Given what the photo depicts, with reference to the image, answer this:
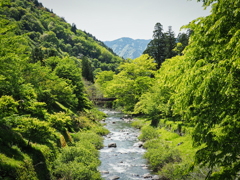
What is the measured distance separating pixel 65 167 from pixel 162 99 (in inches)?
620

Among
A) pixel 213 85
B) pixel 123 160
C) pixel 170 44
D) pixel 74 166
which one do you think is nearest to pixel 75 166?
pixel 74 166

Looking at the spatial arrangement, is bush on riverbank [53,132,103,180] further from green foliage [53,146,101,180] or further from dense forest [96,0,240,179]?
dense forest [96,0,240,179]

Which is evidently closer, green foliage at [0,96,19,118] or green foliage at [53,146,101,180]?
green foliage at [0,96,19,118]

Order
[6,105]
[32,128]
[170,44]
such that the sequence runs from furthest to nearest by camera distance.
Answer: [170,44], [32,128], [6,105]

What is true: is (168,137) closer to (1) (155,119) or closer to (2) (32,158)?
(1) (155,119)

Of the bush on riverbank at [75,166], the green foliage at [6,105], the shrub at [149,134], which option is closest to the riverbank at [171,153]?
the shrub at [149,134]

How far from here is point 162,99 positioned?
21.8 meters

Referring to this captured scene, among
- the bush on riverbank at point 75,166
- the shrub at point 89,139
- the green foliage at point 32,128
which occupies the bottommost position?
the shrub at point 89,139

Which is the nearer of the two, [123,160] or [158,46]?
[123,160]

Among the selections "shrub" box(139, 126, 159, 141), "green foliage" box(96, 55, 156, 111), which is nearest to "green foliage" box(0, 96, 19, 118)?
"shrub" box(139, 126, 159, 141)

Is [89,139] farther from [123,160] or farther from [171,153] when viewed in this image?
[171,153]

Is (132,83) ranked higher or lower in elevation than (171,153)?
higher

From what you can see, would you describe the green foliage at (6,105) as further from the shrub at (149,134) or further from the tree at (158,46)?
the tree at (158,46)

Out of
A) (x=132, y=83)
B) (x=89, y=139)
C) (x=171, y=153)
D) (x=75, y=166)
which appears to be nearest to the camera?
(x=75, y=166)
